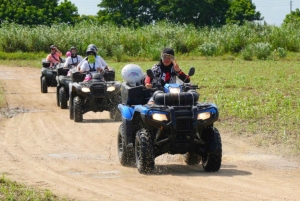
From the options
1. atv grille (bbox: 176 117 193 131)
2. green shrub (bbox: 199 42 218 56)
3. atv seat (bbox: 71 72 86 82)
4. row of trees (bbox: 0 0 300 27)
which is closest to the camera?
atv grille (bbox: 176 117 193 131)

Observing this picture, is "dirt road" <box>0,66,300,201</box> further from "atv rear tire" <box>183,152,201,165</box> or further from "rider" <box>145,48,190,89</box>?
"rider" <box>145,48,190,89</box>

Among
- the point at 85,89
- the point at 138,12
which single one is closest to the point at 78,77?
the point at 85,89

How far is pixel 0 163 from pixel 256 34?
34.8 meters

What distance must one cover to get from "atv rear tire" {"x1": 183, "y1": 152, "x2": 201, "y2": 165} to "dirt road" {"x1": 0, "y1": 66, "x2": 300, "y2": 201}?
0.34 ft

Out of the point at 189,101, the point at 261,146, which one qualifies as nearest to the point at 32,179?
the point at 189,101

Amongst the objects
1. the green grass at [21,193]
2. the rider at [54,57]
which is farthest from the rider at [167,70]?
the rider at [54,57]

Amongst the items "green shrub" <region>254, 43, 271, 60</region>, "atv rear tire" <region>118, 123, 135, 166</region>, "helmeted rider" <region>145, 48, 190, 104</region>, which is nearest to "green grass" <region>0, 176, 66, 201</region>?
"atv rear tire" <region>118, 123, 135, 166</region>

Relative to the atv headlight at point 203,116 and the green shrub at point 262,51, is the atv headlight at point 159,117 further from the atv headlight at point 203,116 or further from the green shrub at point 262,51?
the green shrub at point 262,51

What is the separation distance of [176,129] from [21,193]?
2604 mm

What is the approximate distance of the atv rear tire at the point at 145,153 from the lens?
1062 centimetres

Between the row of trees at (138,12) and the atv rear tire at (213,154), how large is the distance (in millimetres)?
63824

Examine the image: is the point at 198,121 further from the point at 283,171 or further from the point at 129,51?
the point at 129,51

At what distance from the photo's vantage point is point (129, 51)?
4453 centimetres

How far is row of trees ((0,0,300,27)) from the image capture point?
75875mm
